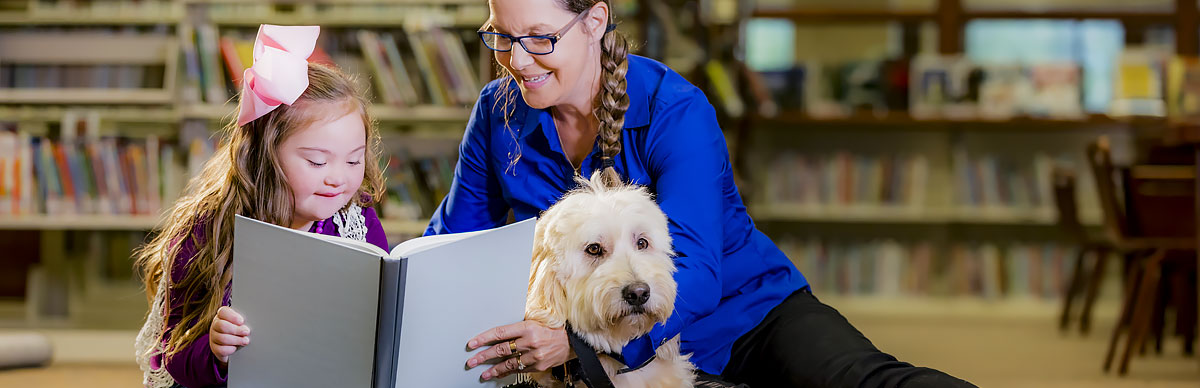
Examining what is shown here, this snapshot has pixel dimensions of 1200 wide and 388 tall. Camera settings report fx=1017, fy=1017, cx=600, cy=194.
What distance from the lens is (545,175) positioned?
1561 millimetres

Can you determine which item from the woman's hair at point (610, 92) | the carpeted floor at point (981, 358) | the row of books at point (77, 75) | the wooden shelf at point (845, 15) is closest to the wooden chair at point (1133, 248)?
the carpeted floor at point (981, 358)

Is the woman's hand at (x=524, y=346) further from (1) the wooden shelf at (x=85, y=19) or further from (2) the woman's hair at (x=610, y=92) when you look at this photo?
(1) the wooden shelf at (x=85, y=19)

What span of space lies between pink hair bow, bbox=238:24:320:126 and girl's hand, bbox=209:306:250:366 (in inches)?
10.5

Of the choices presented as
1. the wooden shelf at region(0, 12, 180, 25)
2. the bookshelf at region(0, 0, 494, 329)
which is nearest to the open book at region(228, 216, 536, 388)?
the bookshelf at region(0, 0, 494, 329)

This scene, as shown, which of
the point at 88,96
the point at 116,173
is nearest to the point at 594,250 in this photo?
the point at 116,173

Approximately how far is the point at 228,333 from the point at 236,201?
0.76 feet

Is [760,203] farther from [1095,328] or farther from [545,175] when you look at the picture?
[545,175]

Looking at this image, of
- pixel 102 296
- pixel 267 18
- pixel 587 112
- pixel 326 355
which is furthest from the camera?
pixel 102 296

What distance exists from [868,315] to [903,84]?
3.90 ft

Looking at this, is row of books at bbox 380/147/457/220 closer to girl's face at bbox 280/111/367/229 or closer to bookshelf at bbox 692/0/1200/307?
bookshelf at bbox 692/0/1200/307

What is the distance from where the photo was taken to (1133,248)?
13.0ft

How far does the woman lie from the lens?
1385 mm

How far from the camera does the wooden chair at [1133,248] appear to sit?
146 inches

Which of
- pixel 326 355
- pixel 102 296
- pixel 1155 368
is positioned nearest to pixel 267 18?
pixel 102 296
